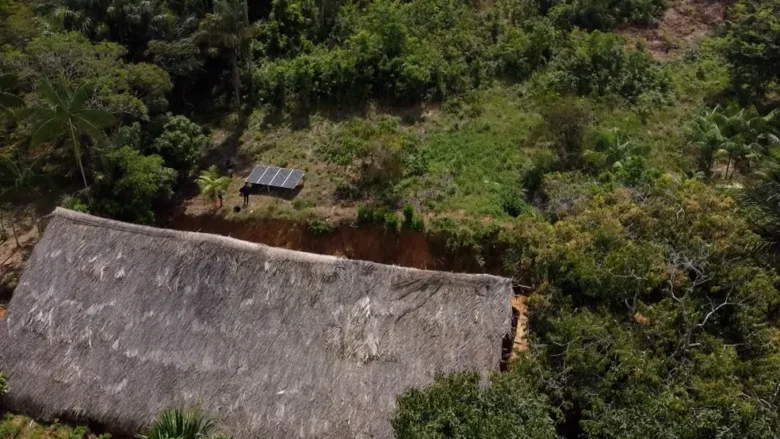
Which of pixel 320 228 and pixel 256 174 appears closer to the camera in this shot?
Result: pixel 320 228

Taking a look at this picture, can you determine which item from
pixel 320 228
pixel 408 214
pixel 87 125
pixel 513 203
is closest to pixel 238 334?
pixel 320 228

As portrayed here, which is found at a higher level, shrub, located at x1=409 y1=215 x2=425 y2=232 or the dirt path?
the dirt path

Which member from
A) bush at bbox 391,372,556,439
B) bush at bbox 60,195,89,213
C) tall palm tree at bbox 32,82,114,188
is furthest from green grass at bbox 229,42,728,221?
bush at bbox 391,372,556,439

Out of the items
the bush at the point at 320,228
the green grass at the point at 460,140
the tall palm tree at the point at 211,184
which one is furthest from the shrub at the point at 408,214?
Answer: the tall palm tree at the point at 211,184

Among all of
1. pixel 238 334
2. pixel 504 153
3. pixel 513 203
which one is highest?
pixel 238 334

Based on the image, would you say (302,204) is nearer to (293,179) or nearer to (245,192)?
(293,179)

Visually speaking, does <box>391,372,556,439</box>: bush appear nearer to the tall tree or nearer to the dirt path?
the tall tree

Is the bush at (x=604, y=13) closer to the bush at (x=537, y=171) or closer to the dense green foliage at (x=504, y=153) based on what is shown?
the dense green foliage at (x=504, y=153)

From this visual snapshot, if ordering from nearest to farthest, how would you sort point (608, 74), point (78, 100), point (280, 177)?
point (78, 100), point (280, 177), point (608, 74)

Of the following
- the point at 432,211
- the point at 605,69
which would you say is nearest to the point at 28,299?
the point at 432,211
